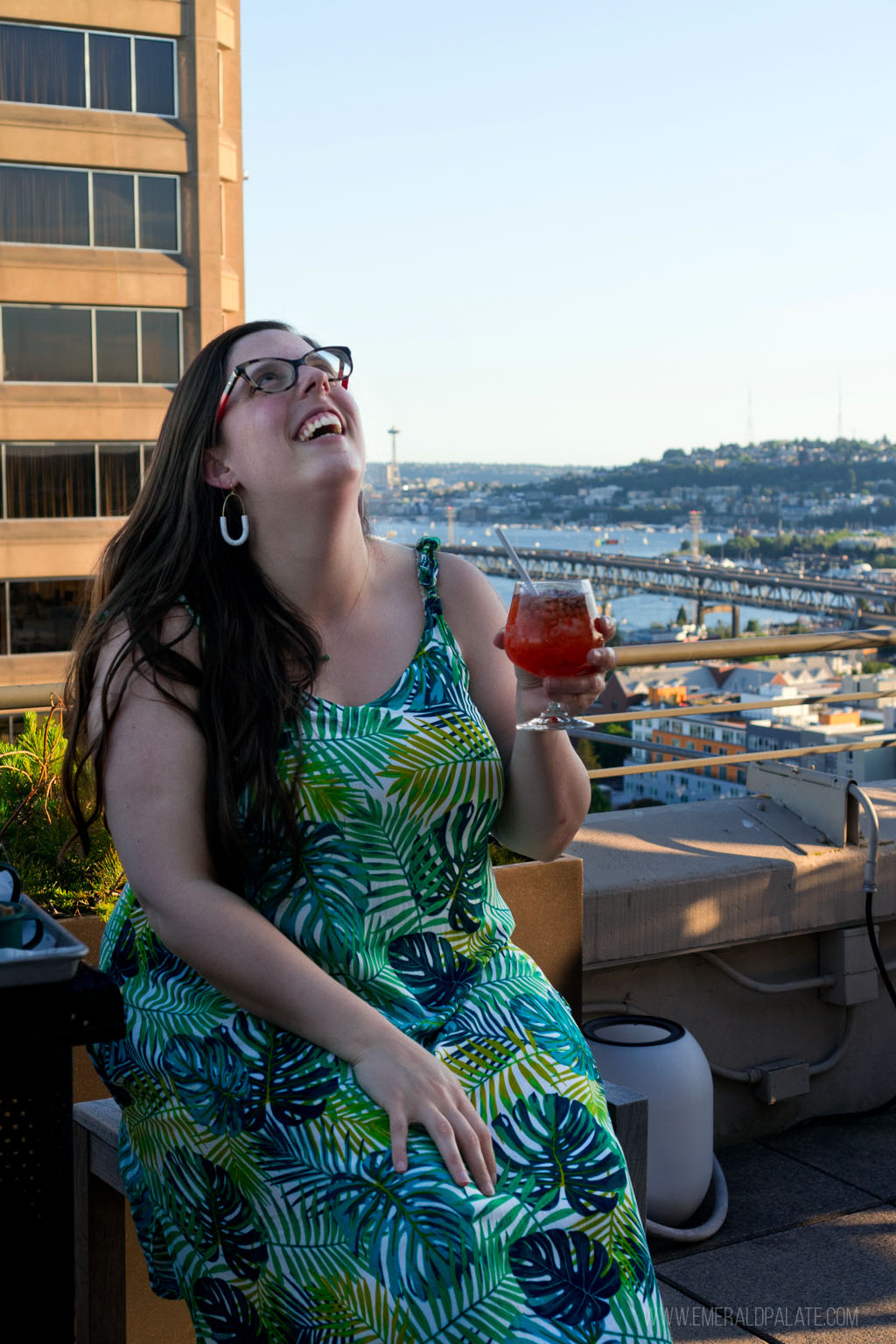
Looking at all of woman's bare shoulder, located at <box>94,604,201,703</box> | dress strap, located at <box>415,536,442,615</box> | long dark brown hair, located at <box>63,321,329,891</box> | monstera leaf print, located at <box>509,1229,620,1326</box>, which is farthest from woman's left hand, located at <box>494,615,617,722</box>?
monstera leaf print, located at <box>509,1229,620,1326</box>

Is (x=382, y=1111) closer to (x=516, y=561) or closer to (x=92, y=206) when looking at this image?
(x=516, y=561)

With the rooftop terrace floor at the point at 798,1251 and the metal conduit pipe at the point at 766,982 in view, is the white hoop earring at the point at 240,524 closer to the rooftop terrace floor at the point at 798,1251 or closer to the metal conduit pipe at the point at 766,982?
the rooftop terrace floor at the point at 798,1251

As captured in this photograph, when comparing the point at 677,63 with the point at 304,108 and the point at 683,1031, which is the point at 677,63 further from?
the point at 683,1031

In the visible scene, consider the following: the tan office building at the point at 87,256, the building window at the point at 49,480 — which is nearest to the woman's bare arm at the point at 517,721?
the tan office building at the point at 87,256

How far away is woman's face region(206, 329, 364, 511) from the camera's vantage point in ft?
5.13

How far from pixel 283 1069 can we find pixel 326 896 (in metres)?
0.20

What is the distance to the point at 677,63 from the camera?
32094mm

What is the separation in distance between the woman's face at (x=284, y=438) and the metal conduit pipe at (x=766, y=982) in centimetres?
161

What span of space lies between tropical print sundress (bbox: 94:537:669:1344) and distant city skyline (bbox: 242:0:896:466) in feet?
61.3

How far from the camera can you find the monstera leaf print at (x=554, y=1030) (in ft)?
4.72

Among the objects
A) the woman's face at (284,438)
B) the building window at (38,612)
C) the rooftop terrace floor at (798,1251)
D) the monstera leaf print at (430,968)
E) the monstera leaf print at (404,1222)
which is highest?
the woman's face at (284,438)

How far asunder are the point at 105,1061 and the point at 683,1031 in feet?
4.17

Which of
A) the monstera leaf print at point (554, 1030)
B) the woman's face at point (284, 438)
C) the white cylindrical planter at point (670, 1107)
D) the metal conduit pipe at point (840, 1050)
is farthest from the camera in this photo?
the metal conduit pipe at point (840, 1050)


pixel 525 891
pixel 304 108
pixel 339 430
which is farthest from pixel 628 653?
pixel 304 108
